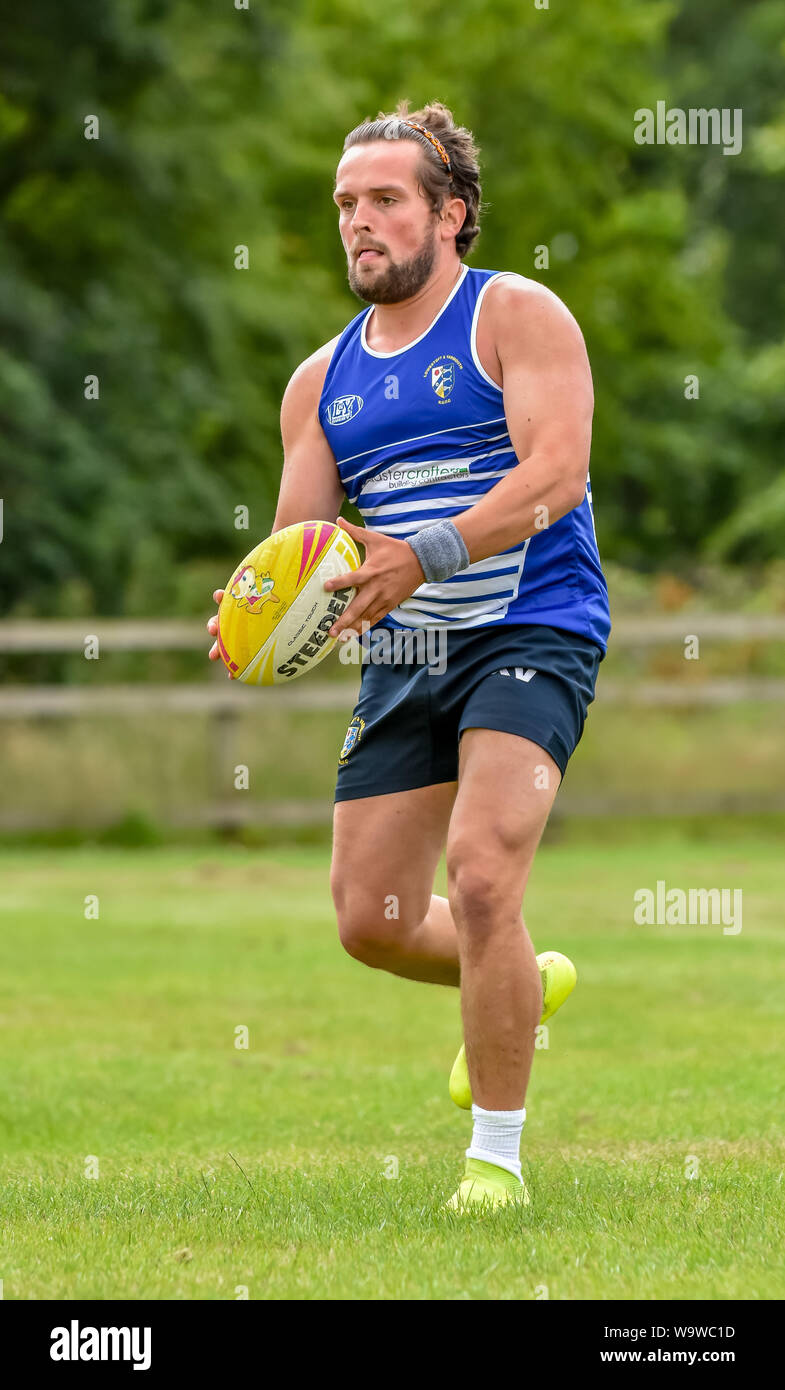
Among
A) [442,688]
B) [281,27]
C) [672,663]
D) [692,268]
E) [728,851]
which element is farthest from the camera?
Result: [692,268]

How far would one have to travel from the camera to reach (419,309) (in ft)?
16.1

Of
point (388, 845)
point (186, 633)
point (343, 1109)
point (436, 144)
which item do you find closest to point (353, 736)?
point (388, 845)

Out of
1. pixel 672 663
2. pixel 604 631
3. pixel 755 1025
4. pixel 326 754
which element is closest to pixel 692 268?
pixel 672 663

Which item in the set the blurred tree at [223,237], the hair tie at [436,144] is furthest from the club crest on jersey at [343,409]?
the blurred tree at [223,237]

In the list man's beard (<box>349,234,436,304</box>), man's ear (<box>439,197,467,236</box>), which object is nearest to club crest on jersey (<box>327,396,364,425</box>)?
man's beard (<box>349,234,436,304</box>)

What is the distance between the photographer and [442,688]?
4805mm

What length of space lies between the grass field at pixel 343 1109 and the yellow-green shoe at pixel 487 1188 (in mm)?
62

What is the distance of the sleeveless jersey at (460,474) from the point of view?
475cm

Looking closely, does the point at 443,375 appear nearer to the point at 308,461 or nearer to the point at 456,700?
the point at 308,461

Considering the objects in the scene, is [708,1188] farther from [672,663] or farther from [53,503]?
[53,503]

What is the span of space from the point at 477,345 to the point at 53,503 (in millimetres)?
16372

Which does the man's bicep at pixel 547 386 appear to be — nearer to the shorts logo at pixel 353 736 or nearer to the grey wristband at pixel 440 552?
the grey wristband at pixel 440 552

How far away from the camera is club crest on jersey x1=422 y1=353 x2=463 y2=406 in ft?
15.6

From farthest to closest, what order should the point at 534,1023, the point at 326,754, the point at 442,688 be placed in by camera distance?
the point at 326,754
the point at 442,688
the point at 534,1023
